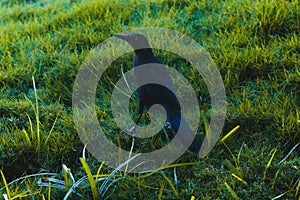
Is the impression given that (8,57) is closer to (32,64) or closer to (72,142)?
(32,64)

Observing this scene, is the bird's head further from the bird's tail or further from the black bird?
the bird's tail

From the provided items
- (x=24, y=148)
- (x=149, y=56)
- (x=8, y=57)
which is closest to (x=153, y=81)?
(x=149, y=56)

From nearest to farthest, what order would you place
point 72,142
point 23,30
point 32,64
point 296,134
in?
1. point 296,134
2. point 72,142
3. point 32,64
4. point 23,30

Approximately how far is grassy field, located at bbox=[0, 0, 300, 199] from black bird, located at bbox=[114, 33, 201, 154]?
Result: 16 cm

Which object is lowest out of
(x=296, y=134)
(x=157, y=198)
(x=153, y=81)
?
(x=157, y=198)

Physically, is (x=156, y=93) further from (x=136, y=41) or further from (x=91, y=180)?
(x=91, y=180)

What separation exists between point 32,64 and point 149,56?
125cm

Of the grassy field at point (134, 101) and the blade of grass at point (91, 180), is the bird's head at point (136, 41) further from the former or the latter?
the blade of grass at point (91, 180)

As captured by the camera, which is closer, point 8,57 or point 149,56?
point 149,56

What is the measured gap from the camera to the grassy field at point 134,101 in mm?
2682

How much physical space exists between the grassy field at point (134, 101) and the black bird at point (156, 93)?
16cm

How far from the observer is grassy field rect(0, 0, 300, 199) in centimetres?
268

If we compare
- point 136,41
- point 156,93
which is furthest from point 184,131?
point 136,41

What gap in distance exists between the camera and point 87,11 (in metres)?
4.61
